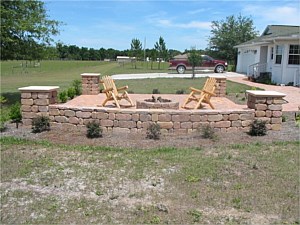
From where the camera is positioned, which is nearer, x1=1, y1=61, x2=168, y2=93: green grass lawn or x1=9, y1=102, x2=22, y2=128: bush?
x1=9, y1=102, x2=22, y2=128: bush

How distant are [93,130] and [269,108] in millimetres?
3886

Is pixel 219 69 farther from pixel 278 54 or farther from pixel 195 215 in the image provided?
pixel 195 215

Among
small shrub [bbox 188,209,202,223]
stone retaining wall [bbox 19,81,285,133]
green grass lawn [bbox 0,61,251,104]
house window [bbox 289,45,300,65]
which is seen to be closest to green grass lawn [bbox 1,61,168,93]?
green grass lawn [bbox 0,61,251,104]

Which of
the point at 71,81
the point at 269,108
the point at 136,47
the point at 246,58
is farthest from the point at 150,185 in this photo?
the point at 136,47

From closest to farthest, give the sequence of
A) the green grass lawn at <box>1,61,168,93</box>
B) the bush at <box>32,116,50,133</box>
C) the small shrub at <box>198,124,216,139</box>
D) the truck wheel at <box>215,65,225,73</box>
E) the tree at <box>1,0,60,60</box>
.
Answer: the small shrub at <box>198,124,216,139</box> < the bush at <box>32,116,50,133</box> < the tree at <box>1,0,60,60</box> < the green grass lawn at <box>1,61,168,93</box> < the truck wheel at <box>215,65,225,73</box>

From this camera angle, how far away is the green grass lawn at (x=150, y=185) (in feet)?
10.7

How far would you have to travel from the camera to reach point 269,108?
271 inches

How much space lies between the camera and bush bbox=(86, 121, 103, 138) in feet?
20.3

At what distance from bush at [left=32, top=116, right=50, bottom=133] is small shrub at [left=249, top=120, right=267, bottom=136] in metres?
4.41

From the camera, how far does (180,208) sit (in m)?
3.41

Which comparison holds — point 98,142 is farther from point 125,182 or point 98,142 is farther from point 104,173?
point 125,182

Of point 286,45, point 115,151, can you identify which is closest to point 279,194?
point 115,151

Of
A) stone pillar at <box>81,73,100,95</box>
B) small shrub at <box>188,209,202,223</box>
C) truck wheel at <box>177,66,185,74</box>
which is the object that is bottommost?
small shrub at <box>188,209,202,223</box>

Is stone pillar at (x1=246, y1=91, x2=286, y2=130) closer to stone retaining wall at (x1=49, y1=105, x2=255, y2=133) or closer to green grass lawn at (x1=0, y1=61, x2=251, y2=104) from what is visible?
stone retaining wall at (x1=49, y1=105, x2=255, y2=133)
